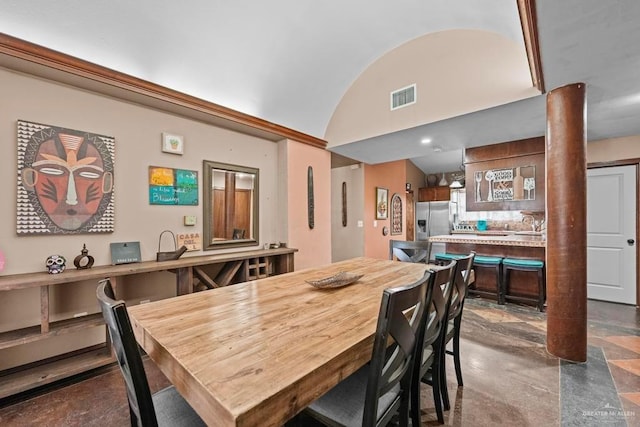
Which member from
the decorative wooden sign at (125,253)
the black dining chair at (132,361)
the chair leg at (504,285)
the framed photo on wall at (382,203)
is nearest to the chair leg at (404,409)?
the black dining chair at (132,361)

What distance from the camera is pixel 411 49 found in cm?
333

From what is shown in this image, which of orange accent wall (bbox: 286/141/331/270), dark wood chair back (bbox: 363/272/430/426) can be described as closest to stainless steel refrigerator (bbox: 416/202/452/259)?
orange accent wall (bbox: 286/141/331/270)

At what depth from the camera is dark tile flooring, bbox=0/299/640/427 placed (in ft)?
5.59

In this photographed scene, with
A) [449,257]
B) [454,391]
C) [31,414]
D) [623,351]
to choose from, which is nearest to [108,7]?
[31,414]

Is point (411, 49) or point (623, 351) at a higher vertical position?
point (411, 49)

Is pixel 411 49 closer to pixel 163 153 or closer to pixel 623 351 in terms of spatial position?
pixel 163 153

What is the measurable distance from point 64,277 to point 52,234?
0.49 metres

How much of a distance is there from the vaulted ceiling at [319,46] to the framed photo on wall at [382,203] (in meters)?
2.37

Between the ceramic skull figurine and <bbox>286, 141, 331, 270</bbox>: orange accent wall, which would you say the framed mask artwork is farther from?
<bbox>286, 141, 331, 270</bbox>: orange accent wall

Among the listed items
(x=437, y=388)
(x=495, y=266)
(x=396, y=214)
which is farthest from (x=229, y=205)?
(x=396, y=214)

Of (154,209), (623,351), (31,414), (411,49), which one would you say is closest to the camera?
(31,414)

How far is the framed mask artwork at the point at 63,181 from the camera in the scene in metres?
2.11

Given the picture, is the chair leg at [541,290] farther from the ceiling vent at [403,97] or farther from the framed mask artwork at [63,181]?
the framed mask artwork at [63,181]

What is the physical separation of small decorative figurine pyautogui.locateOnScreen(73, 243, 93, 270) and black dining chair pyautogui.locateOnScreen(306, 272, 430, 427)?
7.37 feet
